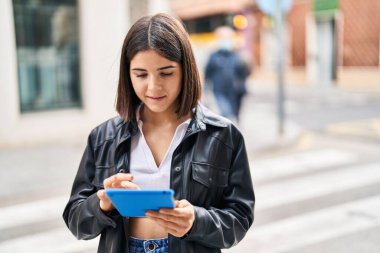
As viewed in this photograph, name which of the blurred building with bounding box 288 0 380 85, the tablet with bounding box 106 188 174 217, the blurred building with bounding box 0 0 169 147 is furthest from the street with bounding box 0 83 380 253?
the blurred building with bounding box 288 0 380 85

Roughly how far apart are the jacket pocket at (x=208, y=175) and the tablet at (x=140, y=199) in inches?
11.8

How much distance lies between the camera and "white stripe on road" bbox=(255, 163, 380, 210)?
604 cm

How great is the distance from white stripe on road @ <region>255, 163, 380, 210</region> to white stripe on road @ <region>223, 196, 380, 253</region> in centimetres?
56

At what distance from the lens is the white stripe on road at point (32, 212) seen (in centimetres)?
536

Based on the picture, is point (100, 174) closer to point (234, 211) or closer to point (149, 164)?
point (149, 164)

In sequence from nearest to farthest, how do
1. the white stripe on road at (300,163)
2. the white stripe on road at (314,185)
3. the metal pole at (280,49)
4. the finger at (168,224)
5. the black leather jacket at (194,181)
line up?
the finger at (168,224), the black leather jacket at (194,181), the white stripe on road at (314,185), the white stripe on road at (300,163), the metal pole at (280,49)

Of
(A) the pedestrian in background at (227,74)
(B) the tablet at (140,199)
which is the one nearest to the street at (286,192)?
(A) the pedestrian in background at (227,74)

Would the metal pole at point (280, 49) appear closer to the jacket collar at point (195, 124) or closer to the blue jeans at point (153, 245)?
the jacket collar at point (195, 124)

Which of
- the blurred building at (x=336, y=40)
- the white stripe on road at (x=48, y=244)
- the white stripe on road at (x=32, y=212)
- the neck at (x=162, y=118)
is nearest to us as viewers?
the neck at (x=162, y=118)

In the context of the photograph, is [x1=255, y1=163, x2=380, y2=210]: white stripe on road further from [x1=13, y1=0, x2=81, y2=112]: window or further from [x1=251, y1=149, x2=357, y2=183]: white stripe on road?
[x1=13, y1=0, x2=81, y2=112]: window

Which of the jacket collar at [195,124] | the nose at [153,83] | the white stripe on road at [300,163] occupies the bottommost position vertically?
the white stripe on road at [300,163]

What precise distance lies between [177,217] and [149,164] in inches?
13.3

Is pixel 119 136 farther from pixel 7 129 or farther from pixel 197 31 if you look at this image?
pixel 197 31

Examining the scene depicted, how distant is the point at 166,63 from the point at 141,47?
100 mm
